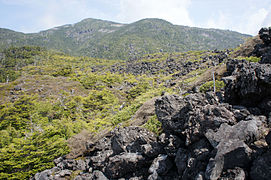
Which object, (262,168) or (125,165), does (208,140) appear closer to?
(262,168)

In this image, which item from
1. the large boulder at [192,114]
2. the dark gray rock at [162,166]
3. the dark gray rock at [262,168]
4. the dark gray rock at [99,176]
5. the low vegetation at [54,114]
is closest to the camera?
the dark gray rock at [262,168]

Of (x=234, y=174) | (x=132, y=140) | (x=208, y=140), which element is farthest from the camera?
(x=132, y=140)

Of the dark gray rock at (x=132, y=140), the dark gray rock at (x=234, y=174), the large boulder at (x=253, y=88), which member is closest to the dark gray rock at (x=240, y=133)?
the dark gray rock at (x=234, y=174)

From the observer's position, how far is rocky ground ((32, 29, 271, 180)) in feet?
24.2

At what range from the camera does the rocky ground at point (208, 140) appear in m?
7.39

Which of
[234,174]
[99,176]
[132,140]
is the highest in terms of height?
[234,174]

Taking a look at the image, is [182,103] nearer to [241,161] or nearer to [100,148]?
[241,161]

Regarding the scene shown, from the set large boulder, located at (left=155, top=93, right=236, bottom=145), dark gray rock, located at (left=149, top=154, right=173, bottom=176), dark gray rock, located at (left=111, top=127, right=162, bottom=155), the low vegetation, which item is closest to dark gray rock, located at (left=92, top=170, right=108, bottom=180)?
dark gray rock, located at (left=111, top=127, right=162, bottom=155)

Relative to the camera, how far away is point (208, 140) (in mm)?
9109

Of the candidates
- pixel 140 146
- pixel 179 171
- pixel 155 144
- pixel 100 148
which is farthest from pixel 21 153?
pixel 179 171

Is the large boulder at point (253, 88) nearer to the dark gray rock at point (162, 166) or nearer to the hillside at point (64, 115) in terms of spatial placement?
the dark gray rock at point (162, 166)

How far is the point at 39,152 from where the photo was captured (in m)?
20.3

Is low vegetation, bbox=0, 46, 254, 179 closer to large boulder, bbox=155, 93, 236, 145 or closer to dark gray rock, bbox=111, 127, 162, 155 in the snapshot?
dark gray rock, bbox=111, 127, 162, 155

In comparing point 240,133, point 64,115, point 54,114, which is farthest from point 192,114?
point 54,114
